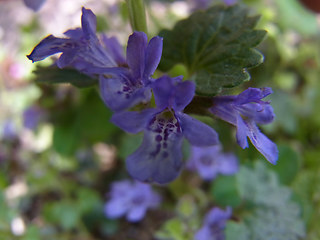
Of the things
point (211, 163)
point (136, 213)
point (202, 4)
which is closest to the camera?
point (136, 213)

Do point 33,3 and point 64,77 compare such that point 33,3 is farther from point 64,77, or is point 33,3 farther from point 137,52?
point 137,52

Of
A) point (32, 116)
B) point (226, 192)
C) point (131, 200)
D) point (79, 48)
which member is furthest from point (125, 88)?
point (32, 116)

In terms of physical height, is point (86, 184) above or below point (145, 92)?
below

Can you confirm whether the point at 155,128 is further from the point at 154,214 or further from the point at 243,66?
the point at 154,214

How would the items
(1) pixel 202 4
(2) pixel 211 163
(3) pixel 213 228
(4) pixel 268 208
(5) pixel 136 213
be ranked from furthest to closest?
1. (1) pixel 202 4
2. (2) pixel 211 163
3. (5) pixel 136 213
4. (3) pixel 213 228
5. (4) pixel 268 208

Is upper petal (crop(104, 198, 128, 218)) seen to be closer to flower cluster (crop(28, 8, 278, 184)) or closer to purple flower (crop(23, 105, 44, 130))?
purple flower (crop(23, 105, 44, 130))

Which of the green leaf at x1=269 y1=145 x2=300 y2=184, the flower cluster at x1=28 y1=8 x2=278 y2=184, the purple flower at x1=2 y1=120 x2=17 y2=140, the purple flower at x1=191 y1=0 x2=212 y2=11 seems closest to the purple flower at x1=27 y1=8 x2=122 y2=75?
the flower cluster at x1=28 y1=8 x2=278 y2=184

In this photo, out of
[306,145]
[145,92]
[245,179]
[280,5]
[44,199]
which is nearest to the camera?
[145,92]

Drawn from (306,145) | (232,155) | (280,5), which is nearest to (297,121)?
(306,145)
